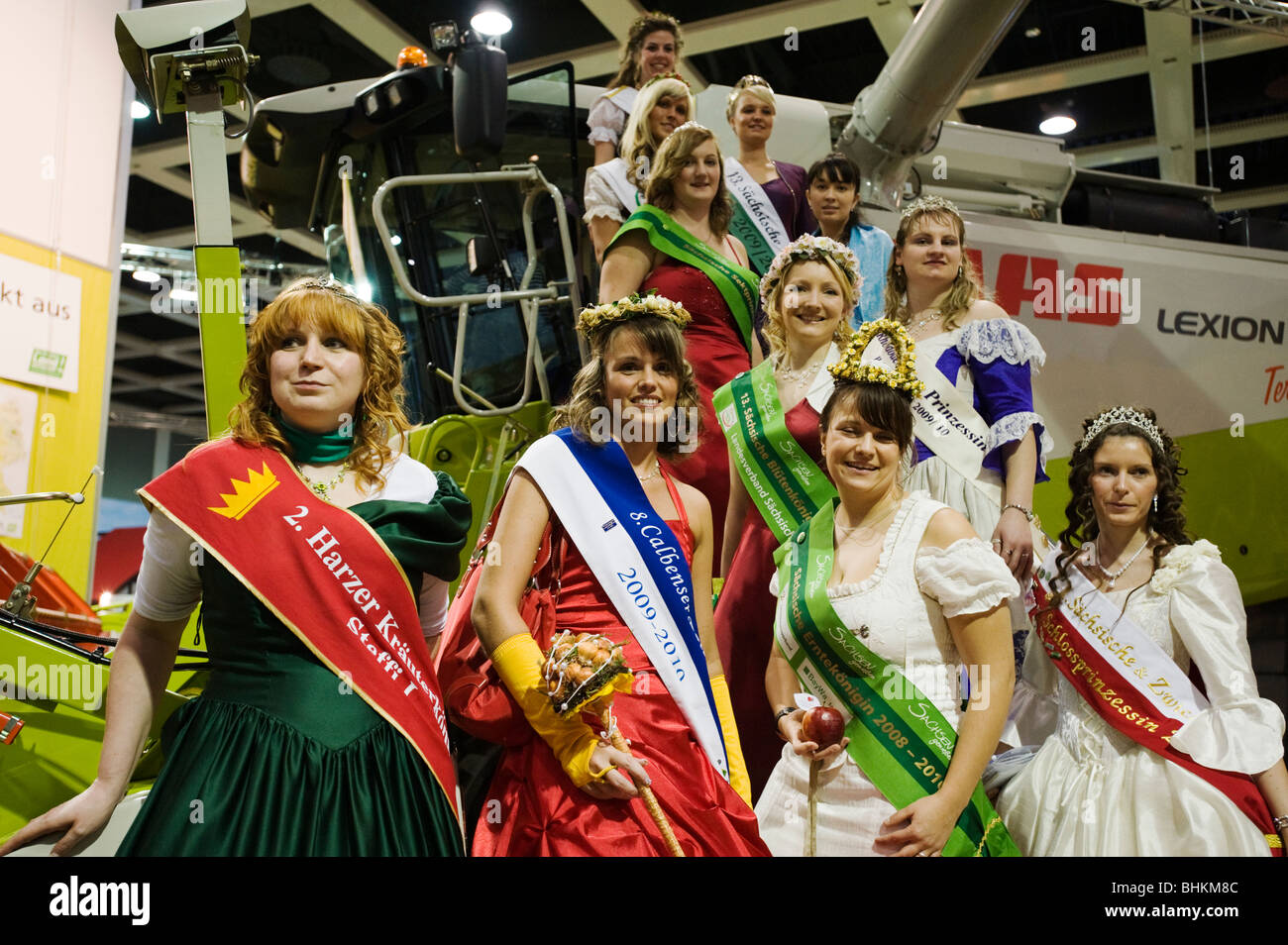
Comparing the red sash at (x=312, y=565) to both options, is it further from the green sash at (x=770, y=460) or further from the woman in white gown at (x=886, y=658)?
the green sash at (x=770, y=460)

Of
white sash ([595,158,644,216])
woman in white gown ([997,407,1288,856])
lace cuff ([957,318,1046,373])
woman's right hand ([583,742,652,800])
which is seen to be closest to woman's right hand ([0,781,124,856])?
woman's right hand ([583,742,652,800])

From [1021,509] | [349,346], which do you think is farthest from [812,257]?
[349,346]

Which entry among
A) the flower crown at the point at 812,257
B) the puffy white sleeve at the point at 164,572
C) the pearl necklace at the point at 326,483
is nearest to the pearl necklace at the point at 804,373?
the flower crown at the point at 812,257

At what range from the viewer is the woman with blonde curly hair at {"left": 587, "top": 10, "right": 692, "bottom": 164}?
3896 millimetres

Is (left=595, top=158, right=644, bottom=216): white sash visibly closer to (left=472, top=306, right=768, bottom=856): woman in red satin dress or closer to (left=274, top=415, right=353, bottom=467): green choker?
(left=472, top=306, right=768, bottom=856): woman in red satin dress

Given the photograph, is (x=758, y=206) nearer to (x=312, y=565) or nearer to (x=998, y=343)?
(x=998, y=343)

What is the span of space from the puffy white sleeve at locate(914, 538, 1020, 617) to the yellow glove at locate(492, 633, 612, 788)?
671mm

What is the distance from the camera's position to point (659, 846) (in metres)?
1.77
